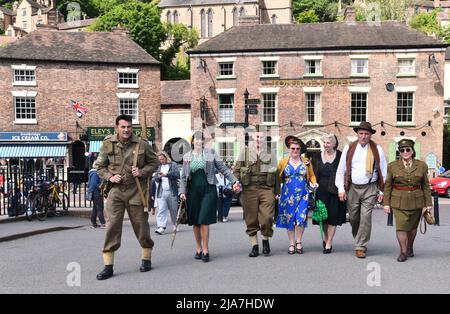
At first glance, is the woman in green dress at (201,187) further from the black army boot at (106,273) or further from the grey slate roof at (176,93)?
the grey slate roof at (176,93)

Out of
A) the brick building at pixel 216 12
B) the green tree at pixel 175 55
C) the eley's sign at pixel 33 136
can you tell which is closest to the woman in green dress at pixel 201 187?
the eley's sign at pixel 33 136

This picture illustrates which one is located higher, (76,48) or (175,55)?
(175,55)

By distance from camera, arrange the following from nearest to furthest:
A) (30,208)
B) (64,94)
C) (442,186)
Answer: (30,208), (442,186), (64,94)

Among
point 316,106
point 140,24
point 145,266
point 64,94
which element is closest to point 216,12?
point 140,24

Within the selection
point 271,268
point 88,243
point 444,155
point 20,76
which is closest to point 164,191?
point 88,243

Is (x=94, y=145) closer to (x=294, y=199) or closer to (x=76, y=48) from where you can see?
(x=76, y=48)

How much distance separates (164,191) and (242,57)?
78.0ft

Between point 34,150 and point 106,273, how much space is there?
29.7 meters

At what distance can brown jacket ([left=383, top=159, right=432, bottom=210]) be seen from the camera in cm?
779

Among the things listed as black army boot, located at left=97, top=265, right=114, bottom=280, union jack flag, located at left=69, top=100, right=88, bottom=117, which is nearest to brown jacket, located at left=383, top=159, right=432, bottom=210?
black army boot, located at left=97, top=265, right=114, bottom=280

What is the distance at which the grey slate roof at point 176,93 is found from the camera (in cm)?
3834

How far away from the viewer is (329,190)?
27.6ft

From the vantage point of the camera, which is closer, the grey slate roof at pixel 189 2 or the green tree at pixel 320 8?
the grey slate roof at pixel 189 2

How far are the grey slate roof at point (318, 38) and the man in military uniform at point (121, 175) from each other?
28145 mm
